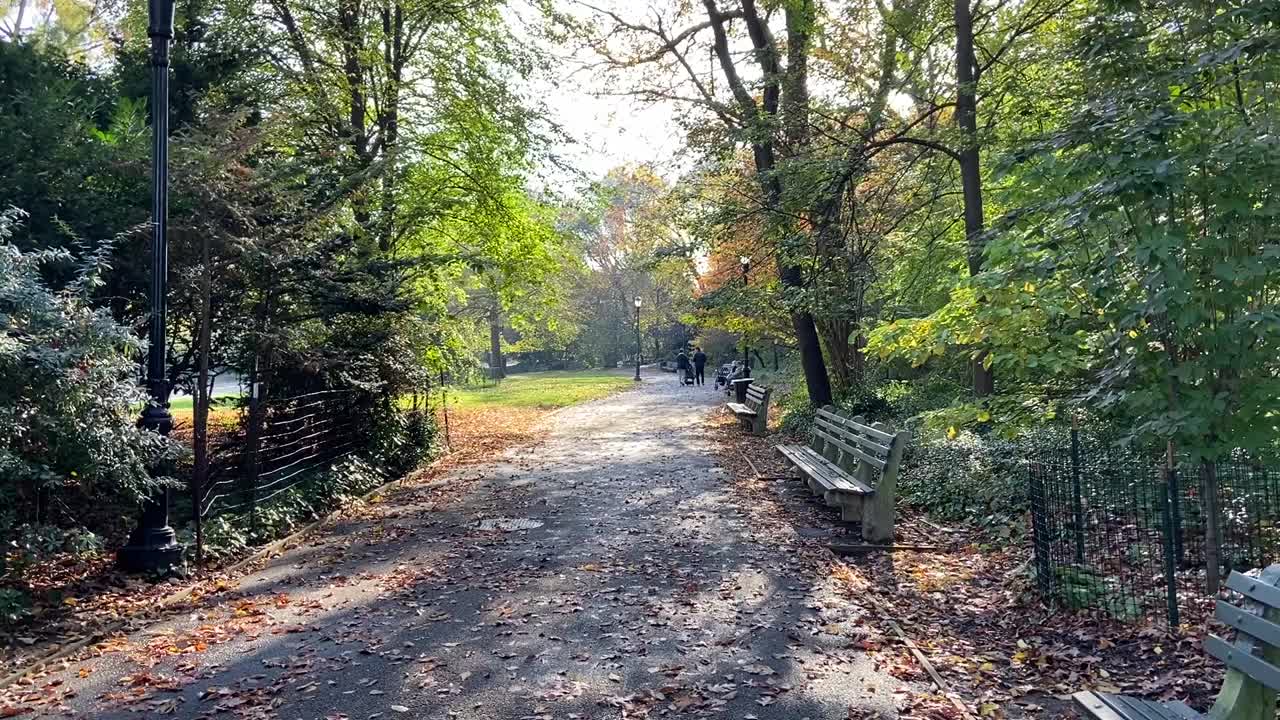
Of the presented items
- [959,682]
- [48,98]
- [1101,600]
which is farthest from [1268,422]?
[48,98]

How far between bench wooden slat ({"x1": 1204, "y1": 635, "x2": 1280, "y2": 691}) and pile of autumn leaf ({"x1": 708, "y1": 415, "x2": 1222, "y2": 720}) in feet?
4.88

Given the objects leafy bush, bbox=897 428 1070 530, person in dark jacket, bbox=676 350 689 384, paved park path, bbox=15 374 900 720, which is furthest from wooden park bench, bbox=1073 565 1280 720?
person in dark jacket, bbox=676 350 689 384

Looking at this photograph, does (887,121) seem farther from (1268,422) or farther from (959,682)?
(959,682)

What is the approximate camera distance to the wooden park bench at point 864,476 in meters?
7.91

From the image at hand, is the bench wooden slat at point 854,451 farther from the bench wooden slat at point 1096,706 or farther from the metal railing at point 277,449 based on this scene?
the metal railing at point 277,449

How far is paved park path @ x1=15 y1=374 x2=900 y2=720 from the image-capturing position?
4.54m

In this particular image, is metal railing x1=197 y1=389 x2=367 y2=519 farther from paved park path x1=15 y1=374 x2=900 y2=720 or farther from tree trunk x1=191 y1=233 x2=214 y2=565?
paved park path x1=15 y1=374 x2=900 y2=720

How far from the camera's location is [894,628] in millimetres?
5598

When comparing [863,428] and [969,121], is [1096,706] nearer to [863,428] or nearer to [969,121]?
[863,428]

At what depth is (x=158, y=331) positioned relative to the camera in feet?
22.3

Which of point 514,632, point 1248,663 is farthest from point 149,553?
point 1248,663

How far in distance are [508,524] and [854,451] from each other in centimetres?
372

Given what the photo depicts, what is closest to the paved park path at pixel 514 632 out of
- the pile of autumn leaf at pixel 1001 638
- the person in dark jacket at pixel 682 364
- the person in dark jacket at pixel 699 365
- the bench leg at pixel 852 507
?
the pile of autumn leaf at pixel 1001 638

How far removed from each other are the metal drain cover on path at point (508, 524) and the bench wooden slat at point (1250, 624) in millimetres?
6897
